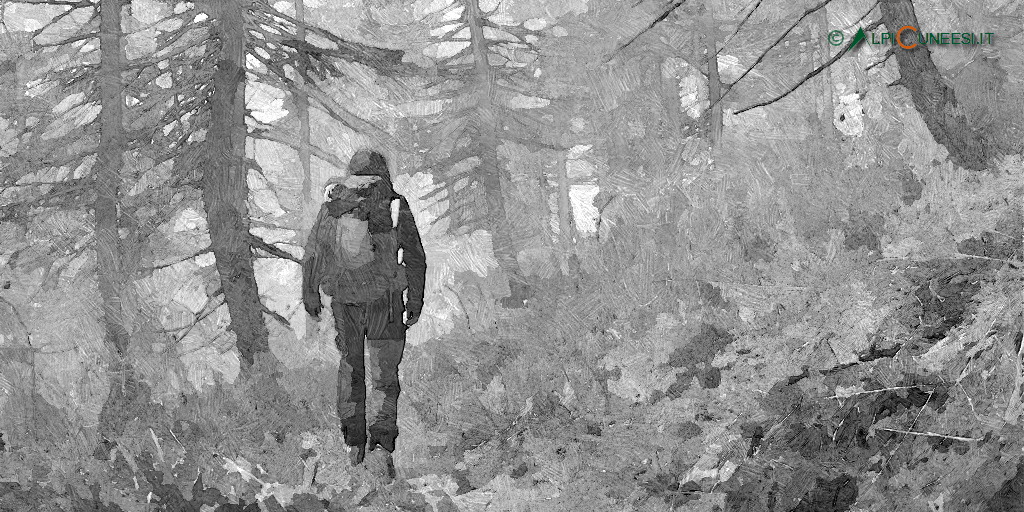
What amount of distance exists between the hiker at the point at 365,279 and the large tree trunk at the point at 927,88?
294 cm

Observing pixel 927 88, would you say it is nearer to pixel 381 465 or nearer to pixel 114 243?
pixel 381 465

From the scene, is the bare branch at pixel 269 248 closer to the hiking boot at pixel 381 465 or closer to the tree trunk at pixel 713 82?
the hiking boot at pixel 381 465

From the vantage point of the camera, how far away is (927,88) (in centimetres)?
421

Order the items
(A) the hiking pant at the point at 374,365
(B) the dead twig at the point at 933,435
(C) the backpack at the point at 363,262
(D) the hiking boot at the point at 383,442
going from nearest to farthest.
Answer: (C) the backpack at the point at 363,262
(A) the hiking pant at the point at 374,365
(D) the hiking boot at the point at 383,442
(B) the dead twig at the point at 933,435

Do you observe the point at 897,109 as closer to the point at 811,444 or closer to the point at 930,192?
the point at 930,192

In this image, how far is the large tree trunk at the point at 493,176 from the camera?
4090mm

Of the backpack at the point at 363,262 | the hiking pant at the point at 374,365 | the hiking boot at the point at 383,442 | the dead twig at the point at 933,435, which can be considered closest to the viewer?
the backpack at the point at 363,262

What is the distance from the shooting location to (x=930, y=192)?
4.25 m

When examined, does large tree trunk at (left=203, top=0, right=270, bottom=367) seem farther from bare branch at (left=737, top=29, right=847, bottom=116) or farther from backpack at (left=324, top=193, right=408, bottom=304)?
bare branch at (left=737, top=29, right=847, bottom=116)

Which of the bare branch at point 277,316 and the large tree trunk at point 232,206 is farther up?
the large tree trunk at point 232,206

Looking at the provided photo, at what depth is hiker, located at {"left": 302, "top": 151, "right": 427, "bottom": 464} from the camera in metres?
3.90

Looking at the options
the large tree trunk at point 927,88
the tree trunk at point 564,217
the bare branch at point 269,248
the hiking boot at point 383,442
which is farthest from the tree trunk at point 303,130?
the large tree trunk at point 927,88

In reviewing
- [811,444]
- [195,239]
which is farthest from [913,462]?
[195,239]

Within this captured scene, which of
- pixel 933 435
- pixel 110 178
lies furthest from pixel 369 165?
pixel 933 435
